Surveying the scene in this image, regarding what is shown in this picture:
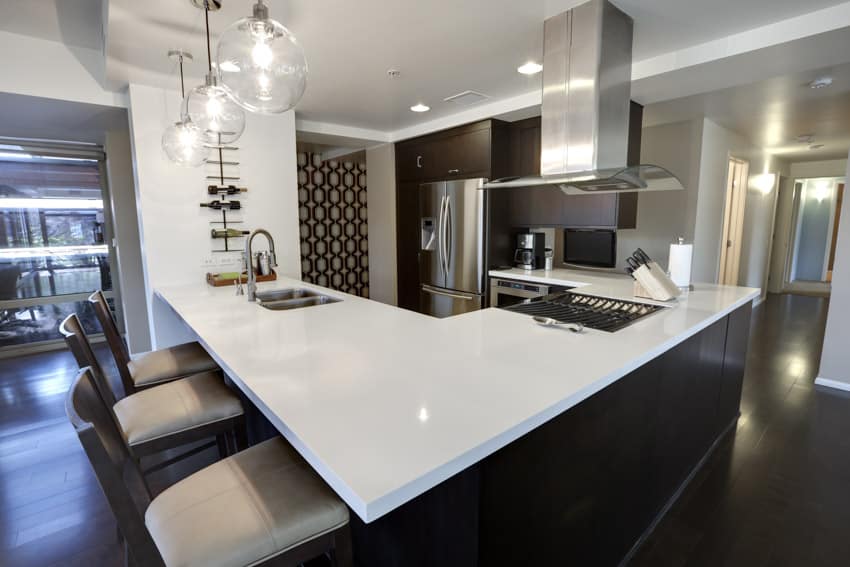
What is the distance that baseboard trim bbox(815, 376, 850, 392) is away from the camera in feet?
10.7

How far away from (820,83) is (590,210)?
70.3 inches

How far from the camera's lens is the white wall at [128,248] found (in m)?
3.98

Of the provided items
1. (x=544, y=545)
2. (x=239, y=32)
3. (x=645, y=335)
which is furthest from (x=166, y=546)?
(x=645, y=335)

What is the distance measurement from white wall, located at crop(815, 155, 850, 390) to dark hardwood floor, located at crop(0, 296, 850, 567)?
178 millimetres

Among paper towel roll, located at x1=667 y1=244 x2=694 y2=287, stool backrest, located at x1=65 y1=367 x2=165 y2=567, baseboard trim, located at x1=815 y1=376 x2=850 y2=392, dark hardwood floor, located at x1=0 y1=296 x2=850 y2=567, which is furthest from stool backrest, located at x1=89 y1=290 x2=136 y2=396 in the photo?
baseboard trim, located at x1=815 y1=376 x2=850 y2=392

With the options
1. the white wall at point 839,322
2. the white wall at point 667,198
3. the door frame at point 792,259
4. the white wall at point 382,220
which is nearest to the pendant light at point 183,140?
the white wall at point 382,220

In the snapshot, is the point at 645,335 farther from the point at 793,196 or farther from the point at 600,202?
the point at 793,196

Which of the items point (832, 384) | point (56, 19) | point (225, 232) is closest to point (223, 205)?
point (225, 232)

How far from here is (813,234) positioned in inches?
295

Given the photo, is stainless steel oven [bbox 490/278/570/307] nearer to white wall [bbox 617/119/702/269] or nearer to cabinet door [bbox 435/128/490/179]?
cabinet door [bbox 435/128/490/179]

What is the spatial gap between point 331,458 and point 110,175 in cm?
451

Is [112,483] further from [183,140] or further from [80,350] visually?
[183,140]

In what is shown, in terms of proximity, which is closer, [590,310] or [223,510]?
[223,510]

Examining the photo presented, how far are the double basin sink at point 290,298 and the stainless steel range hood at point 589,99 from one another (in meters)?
1.48
